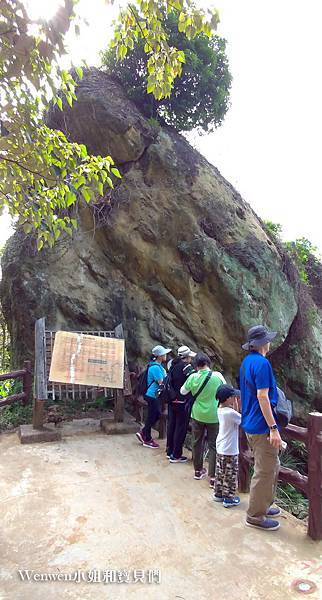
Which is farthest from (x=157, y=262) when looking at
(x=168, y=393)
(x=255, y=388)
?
(x=255, y=388)

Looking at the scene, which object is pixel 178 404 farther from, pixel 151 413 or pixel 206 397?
pixel 151 413

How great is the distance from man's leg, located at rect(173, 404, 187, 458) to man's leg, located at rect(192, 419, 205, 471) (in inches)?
17.1

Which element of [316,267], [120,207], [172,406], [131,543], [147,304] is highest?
[120,207]

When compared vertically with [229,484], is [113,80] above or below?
above

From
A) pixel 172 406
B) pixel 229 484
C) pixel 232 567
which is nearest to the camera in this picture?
pixel 232 567

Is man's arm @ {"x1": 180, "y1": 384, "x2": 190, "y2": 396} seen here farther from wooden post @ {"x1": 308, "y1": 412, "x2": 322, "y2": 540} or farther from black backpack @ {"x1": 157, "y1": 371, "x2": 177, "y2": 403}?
wooden post @ {"x1": 308, "y1": 412, "x2": 322, "y2": 540}

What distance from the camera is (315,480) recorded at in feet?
11.8

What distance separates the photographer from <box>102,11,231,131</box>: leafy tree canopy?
10.3m

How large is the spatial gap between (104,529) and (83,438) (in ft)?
9.89

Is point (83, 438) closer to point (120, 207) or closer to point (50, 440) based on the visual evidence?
point (50, 440)

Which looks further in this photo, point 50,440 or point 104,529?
point 50,440

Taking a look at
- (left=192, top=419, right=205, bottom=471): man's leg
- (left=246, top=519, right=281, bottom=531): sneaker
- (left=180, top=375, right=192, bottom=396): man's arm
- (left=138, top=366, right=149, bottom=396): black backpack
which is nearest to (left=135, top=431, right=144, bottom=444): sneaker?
(left=138, top=366, right=149, bottom=396): black backpack

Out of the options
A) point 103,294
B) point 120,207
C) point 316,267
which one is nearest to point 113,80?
point 120,207

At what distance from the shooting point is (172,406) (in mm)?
5492
